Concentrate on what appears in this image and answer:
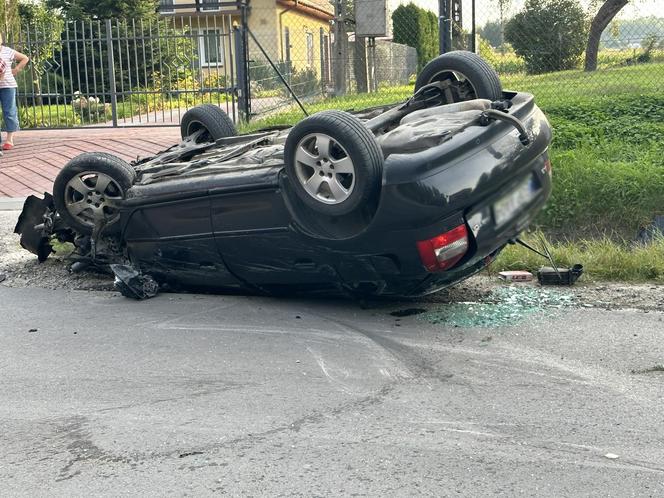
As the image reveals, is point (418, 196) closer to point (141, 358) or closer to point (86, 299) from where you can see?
point (141, 358)

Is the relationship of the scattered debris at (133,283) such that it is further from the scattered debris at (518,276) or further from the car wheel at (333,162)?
the scattered debris at (518,276)

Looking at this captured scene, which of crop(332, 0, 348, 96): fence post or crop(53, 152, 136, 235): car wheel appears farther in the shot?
crop(332, 0, 348, 96): fence post

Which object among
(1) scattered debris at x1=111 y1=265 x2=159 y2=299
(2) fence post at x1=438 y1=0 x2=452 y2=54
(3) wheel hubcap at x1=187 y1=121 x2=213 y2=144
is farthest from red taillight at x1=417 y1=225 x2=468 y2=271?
(2) fence post at x1=438 y1=0 x2=452 y2=54

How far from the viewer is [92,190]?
661cm

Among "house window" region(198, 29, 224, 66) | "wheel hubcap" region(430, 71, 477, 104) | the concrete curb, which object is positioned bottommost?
the concrete curb

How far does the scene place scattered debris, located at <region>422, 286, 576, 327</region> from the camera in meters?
5.63

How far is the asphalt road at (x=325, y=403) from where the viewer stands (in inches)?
145

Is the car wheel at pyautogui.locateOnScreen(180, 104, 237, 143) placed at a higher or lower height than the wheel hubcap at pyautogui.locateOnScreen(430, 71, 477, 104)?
lower

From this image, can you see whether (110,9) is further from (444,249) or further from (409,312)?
(444,249)

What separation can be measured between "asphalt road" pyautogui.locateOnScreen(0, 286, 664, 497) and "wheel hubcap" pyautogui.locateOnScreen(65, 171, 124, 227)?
2.65 feet

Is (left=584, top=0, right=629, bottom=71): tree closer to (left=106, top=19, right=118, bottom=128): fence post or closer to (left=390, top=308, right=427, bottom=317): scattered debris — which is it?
(left=390, top=308, right=427, bottom=317): scattered debris

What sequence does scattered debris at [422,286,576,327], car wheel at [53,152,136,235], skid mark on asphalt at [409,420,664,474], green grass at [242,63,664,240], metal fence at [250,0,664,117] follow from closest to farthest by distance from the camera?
skid mark on asphalt at [409,420,664,474] < scattered debris at [422,286,576,327] < car wheel at [53,152,136,235] < green grass at [242,63,664,240] < metal fence at [250,0,664,117]

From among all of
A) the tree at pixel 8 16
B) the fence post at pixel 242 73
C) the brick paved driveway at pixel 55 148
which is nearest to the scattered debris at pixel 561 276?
the brick paved driveway at pixel 55 148

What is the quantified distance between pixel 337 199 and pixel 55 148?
918 centimetres
